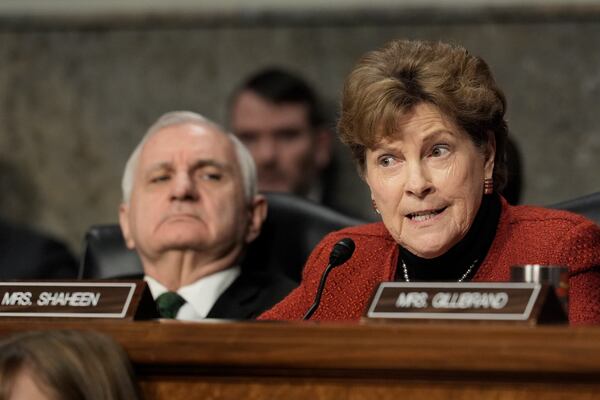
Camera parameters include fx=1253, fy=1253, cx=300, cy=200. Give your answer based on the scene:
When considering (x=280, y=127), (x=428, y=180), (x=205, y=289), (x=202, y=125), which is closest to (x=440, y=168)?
(x=428, y=180)

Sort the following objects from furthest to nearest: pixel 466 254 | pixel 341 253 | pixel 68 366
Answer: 1. pixel 466 254
2. pixel 341 253
3. pixel 68 366

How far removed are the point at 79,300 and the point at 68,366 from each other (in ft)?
1.10

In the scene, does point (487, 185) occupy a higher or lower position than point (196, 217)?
lower

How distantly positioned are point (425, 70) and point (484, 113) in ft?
0.43

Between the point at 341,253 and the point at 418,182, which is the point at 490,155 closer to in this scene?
the point at 418,182

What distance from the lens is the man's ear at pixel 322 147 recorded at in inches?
170

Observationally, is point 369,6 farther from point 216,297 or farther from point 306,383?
point 306,383

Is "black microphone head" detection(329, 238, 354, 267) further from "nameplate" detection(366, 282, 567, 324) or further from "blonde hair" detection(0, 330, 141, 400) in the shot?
"blonde hair" detection(0, 330, 141, 400)

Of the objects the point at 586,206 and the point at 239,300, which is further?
the point at 239,300

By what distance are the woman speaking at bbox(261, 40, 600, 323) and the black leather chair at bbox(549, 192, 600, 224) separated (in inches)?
16.7

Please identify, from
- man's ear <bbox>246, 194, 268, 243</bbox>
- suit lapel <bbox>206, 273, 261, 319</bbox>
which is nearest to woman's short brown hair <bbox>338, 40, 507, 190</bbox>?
suit lapel <bbox>206, 273, 261, 319</bbox>

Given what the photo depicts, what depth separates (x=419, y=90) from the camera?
2236mm

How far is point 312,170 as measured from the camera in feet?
14.2

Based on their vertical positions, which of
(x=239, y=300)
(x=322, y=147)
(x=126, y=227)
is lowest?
(x=239, y=300)
